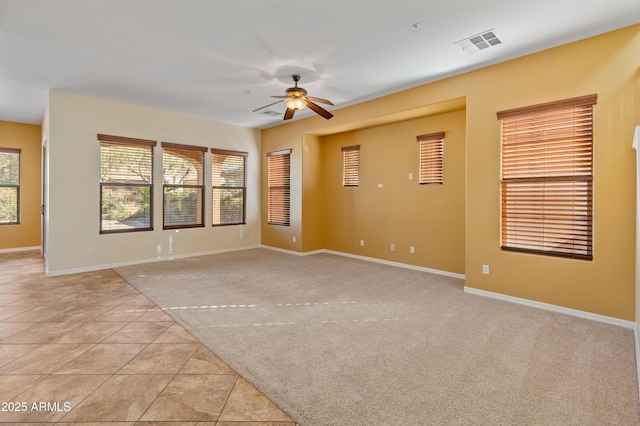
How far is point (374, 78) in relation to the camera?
4.71 metres

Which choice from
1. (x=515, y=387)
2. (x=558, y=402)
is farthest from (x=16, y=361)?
(x=558, y=402)

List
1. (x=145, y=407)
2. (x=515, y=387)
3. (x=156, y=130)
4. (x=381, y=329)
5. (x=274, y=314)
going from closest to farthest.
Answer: (x=145, y=407) → (x=515, y=387) → (x=381, y=329) → (x=274, y=314) → (x=156, y=130)

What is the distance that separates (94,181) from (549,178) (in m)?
6.89

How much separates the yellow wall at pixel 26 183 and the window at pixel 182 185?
11.2 feet

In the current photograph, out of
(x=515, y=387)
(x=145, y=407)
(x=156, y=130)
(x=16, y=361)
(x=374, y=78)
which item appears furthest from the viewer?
(x=156, y=130)

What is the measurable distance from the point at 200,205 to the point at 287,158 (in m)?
2.20

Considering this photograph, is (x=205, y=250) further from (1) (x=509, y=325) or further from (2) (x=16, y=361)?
(1) (x=509, y=325)

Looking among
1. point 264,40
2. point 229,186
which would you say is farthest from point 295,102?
point 229,186

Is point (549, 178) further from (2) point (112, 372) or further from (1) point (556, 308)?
(2) point (112, 372)

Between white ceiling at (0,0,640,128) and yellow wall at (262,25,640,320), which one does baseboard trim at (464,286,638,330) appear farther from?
white ceiling at (0,0,640,128)

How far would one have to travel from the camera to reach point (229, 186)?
7.59 m

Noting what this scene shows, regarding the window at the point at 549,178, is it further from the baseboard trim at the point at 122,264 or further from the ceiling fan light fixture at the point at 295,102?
the baseboard trim at the point at 122,264

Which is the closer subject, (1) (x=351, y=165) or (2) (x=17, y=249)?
(1) (x=351, y=165)

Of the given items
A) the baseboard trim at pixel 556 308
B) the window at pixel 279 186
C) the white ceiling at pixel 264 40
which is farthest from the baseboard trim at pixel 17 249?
the baseboard trim at pixel 556 308
